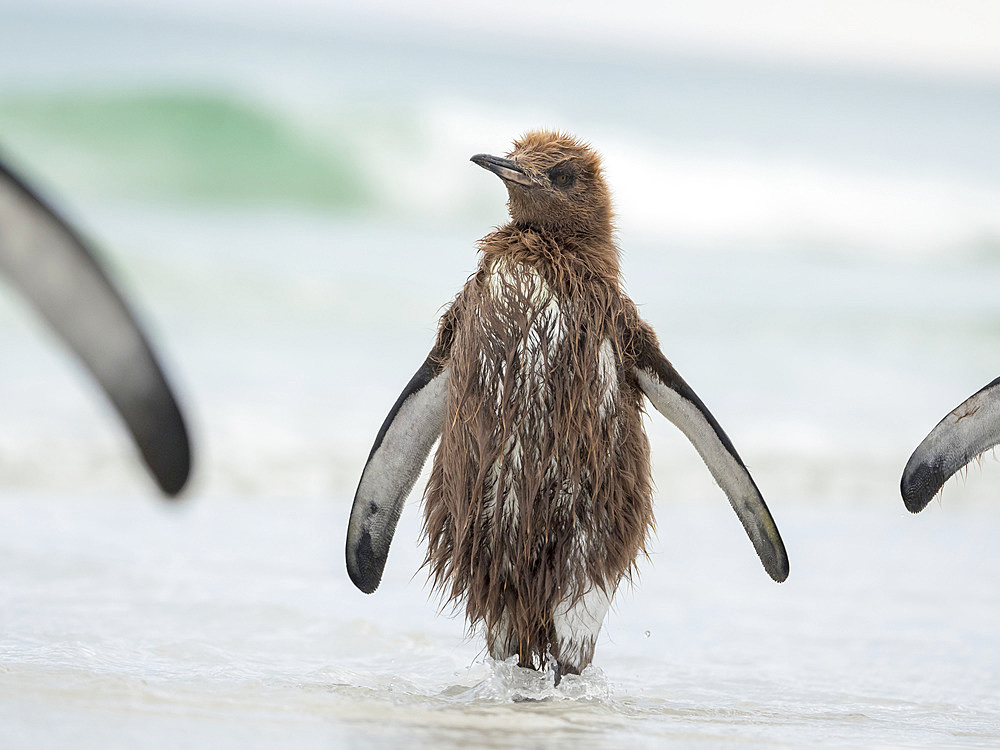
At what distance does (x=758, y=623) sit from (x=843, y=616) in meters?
0.32

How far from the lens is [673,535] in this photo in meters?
4.88

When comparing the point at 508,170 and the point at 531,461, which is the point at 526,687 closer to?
the point at 531,461

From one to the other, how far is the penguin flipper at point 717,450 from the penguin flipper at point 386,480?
0.55 meters

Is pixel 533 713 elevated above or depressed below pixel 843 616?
below

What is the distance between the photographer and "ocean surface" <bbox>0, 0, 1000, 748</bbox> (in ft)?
9.20

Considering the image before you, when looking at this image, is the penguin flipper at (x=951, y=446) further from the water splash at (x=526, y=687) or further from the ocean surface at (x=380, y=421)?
the water splash at (x=526, y=687)

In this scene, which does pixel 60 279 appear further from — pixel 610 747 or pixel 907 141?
pixel 907 141

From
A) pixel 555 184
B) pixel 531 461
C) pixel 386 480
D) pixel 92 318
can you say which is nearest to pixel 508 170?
pixel 555 184

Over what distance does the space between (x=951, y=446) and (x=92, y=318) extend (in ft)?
7.33

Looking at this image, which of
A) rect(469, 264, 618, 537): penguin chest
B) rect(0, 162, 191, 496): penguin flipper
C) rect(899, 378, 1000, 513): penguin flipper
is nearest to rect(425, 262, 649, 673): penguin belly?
rect(469, 264, 618, 537): penguin chest

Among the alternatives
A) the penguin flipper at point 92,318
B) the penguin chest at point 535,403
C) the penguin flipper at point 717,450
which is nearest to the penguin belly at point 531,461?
the penguin chest at point 535,403

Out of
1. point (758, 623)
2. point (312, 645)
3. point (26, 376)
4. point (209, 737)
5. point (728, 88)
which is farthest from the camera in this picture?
point (728, 88)

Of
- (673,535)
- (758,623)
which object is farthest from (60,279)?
(673,535)

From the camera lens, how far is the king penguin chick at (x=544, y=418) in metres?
2.75
